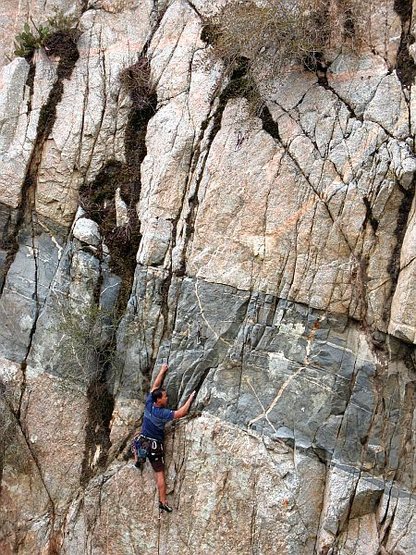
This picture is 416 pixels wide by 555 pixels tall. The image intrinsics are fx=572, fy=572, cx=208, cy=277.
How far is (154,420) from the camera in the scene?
9.29 meters

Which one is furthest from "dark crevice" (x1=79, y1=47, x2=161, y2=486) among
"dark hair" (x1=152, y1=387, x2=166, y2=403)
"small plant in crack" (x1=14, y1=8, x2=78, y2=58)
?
"small plant in crack" (x1=14, y1=8, x2=78, y2=58)

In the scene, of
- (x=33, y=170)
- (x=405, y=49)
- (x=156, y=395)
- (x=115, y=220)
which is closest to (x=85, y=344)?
(x=156, y=395)

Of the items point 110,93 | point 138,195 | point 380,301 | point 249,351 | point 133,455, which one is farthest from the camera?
point 110,93

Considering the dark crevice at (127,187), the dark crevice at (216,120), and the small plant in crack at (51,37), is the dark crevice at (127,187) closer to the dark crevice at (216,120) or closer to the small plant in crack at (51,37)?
the dark crevice at (216,120)

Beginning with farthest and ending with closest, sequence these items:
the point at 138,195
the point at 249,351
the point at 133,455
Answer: the point at 138,195 < the point at 133,455 < the point at 249,351

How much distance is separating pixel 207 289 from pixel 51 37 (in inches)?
254

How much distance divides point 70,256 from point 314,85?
17.3ft

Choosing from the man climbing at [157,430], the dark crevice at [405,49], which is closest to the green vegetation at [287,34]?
the dark crevice at [405,49]

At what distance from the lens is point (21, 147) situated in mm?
11219

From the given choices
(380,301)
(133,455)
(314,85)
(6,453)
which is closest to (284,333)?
(380,301)

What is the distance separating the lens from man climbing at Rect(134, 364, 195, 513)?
9.27 meters

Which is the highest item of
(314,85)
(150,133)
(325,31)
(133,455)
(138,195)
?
→ (325,31)

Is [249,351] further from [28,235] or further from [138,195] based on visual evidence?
[28,235]

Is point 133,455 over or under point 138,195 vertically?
under
